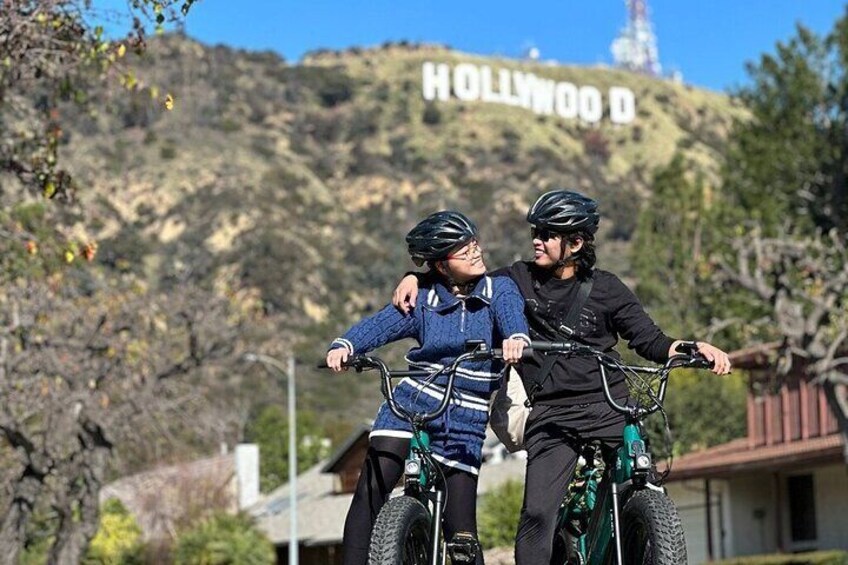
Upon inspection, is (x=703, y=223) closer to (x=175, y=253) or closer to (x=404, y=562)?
(x=175, y=253)

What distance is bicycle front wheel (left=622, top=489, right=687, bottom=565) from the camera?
6168 millimetres

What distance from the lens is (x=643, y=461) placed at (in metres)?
6.37

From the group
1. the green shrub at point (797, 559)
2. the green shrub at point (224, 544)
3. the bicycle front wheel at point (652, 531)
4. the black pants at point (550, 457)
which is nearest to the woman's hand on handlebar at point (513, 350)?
the black pants at point (550, 457)

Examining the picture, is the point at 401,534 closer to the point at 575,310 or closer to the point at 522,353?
the point at 522,353

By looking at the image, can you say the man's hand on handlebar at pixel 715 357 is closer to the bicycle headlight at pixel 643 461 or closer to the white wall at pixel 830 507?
the bicycle headlight at pixel 643 461

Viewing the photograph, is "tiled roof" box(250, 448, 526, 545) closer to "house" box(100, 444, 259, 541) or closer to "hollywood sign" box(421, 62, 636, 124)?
"house" box(100, 444, 259, 541)

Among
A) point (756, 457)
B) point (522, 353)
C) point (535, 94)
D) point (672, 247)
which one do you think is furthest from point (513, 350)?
point (535, 94)

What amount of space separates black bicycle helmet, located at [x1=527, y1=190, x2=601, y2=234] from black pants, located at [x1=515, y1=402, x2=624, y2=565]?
76cm

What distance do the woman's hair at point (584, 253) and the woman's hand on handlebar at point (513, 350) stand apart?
739mm

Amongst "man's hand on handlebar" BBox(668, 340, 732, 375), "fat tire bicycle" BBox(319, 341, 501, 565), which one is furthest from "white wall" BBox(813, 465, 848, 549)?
"fat tire bicycle" BBox(319, 341, 501, 565)

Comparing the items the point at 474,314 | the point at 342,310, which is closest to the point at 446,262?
the point at 474,314

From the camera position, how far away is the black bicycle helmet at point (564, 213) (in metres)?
6.97

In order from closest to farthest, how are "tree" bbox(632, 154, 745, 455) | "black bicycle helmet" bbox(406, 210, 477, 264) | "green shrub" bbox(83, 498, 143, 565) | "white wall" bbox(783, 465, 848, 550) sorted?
"black bicycle helmet" bbox(406, 210, 477, 264)
"white wall" bbox(783, 465, 848, 550)
"green shrub" bbox(83, 498, 143, 565)
"tree" bbox(632, 154, 745, 455)

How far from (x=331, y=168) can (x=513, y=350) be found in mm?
127218
